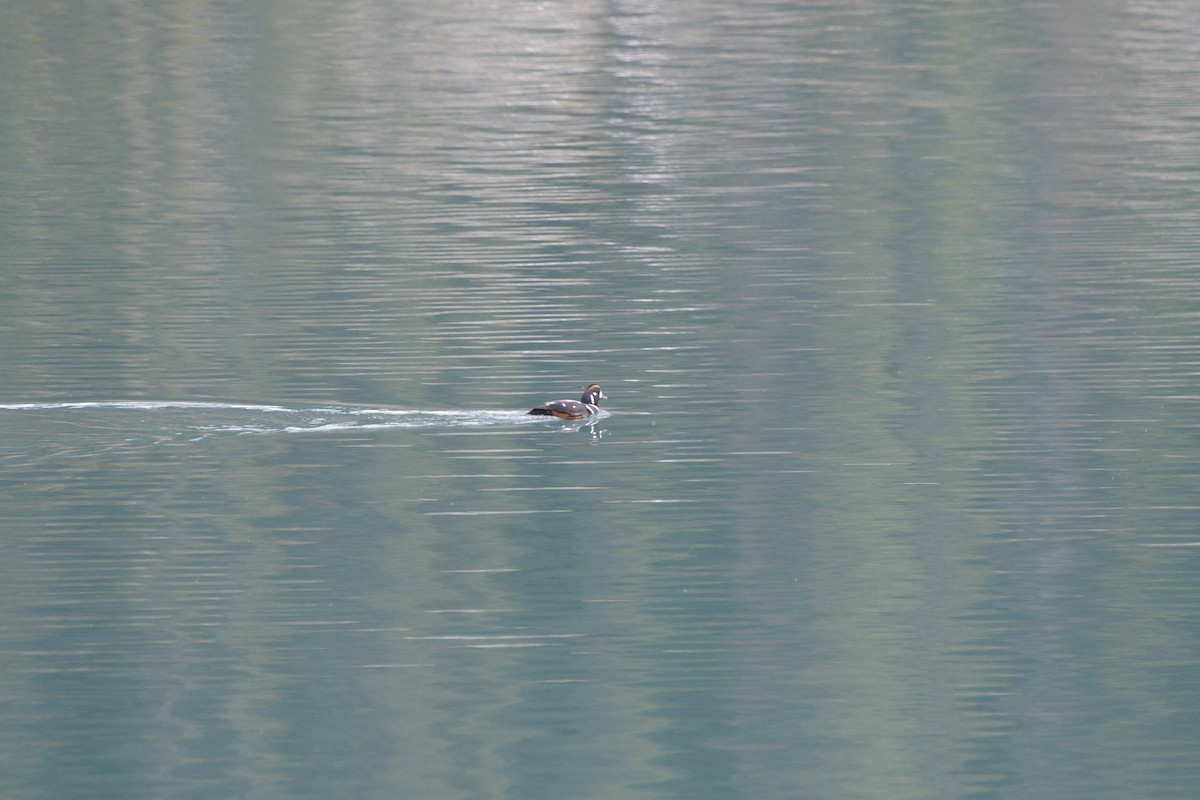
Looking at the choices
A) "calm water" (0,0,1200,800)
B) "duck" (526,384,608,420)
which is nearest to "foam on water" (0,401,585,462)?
"calm water" (0,0,1200,800)

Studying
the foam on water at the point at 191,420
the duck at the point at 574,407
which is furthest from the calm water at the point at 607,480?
the duck at the point at 574,407

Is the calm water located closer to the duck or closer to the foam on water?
the foam on water

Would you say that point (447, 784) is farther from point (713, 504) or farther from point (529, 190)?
point (529, 190)

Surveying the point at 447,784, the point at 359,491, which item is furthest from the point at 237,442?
the point at 447,784

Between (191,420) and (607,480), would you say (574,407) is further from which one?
(191,420)

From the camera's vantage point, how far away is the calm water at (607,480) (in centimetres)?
1209

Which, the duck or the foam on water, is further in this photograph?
the duck

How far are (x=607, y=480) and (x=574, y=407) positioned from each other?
1.61 metres

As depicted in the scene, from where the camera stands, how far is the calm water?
1209 centimetres

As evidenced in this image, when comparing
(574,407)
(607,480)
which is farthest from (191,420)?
(607,480)

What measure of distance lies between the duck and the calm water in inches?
8.4

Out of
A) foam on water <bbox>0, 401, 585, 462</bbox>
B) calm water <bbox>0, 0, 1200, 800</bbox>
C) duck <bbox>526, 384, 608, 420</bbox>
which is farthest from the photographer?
duck <bbox>526, 384, 608, 420</bbox>

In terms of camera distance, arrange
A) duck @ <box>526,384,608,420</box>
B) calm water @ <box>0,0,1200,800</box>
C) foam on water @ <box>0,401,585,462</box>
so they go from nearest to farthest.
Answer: calm water @ <box>0,0,1200,800</box> < foam on water @ <box>0,401,585,462</box> < duck @ <box>526,384,608,420</box>

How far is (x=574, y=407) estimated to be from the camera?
1831cm
